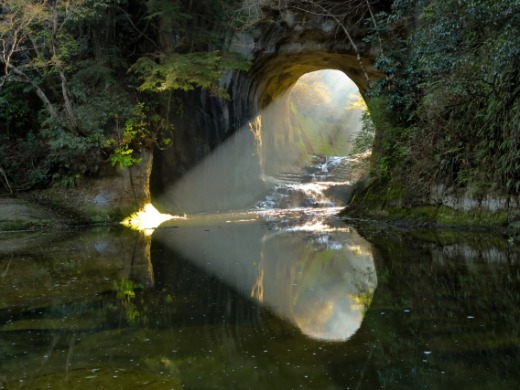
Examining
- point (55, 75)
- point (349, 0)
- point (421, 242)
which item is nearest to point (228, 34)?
point (349, 0)

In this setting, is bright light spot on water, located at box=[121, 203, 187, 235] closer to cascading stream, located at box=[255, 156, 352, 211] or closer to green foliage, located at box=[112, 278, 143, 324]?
cascading stream, located at box=[255, 156, 352, 211]

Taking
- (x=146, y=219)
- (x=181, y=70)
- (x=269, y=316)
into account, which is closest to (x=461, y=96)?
(x=181, y=70)

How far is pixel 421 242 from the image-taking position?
10539 mm

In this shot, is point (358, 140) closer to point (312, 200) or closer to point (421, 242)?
point (421, 242)

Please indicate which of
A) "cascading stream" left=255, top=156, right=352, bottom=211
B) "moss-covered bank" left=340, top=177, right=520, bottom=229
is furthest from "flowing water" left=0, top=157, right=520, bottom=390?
"cascading stream" left=255, top=156, right=352, bottom=211

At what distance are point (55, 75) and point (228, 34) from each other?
691 centimetres

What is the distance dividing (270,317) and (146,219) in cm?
1453

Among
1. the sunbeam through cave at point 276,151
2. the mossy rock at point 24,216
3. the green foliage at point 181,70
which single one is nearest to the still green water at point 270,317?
the mossy rock at point 24,216

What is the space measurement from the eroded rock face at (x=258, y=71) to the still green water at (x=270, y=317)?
39.6ft

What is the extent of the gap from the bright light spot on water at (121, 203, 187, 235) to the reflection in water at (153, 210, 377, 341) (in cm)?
262

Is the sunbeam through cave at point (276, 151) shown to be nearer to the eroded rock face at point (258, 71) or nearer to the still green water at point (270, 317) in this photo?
the eroded rock face at point (258, 71)

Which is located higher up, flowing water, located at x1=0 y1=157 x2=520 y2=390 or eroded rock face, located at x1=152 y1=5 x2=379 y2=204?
eroded rock face, located at x1=152 y1=5 x2=379 y2=204

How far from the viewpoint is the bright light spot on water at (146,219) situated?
1758 centimetres

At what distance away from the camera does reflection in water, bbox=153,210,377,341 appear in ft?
19.0
